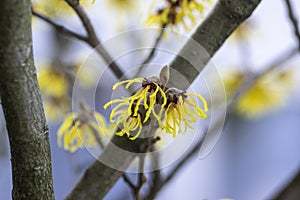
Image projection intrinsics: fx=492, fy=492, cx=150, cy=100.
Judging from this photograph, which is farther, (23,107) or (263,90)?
(263,90)

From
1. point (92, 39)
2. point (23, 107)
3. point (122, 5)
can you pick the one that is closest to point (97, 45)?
point (92, 39)

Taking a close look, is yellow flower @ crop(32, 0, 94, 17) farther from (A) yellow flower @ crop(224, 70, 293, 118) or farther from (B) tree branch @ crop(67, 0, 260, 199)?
(A) yellow flower @ crop(224, 70, 293, 118)

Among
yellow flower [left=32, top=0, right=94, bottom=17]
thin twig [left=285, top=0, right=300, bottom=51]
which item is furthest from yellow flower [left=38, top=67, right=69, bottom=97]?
thin twig [left=285, top=0, right=300, bottom=51]

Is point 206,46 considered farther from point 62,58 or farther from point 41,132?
point 62,58

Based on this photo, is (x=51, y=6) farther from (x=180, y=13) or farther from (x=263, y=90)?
(x=263, y=90)

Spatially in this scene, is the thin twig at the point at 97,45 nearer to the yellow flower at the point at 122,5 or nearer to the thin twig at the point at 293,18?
the thin twig at the point at 293,18

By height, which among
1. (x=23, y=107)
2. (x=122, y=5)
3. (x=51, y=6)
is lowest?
(x=23, y=107)

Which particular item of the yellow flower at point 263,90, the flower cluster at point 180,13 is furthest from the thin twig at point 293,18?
the yellow flower at point 263,90
